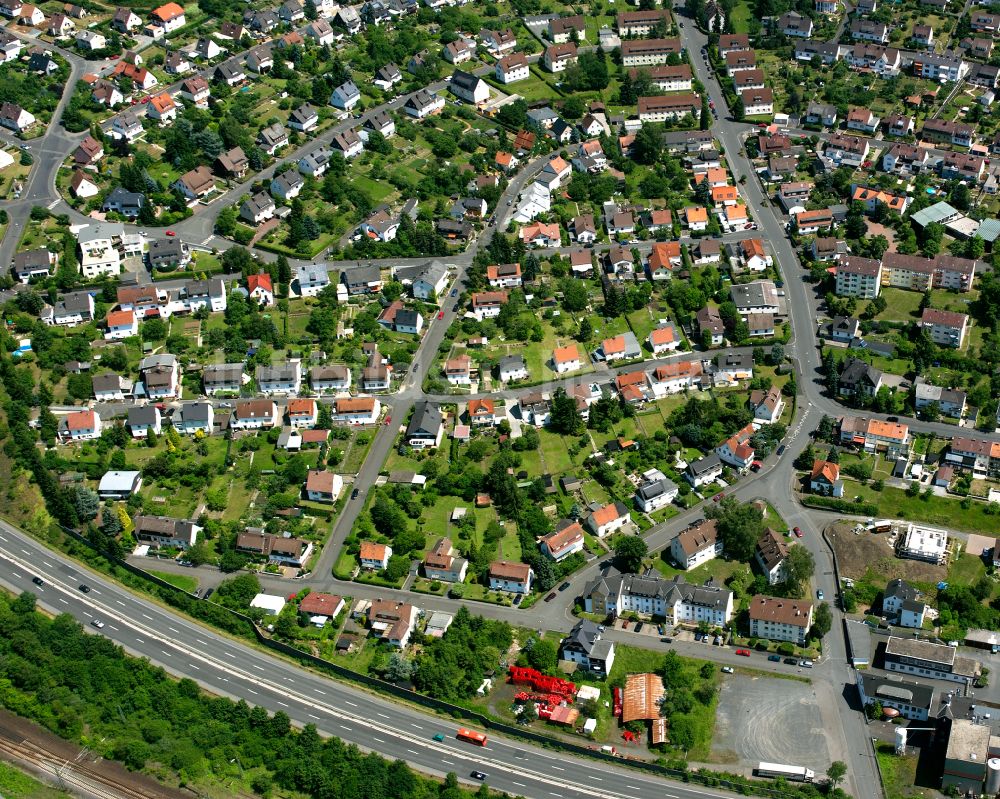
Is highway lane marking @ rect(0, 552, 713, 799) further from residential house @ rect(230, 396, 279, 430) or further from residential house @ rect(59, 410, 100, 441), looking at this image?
residential house @ rect(230, 396, 279, 430)

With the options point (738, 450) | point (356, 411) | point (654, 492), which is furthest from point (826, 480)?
point (356, 411)

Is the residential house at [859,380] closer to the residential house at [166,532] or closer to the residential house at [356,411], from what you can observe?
the residential house at [356,411]

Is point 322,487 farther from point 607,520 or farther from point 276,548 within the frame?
point 607,520

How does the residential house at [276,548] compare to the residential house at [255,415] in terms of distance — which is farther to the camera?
the residential house at [255,415]

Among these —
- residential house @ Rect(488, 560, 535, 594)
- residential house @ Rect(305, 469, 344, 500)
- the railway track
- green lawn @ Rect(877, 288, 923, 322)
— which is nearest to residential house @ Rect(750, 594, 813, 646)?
residential house @ Rect(488, 560, 535, 594)

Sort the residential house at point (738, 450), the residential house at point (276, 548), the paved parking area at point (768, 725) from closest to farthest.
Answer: the paved parking area at point (768, 725) < the residential house at point (276, 548) < the residential house at point (738, 450)

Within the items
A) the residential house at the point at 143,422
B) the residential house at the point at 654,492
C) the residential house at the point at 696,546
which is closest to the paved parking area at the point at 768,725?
the residential house at the point at 696,546
